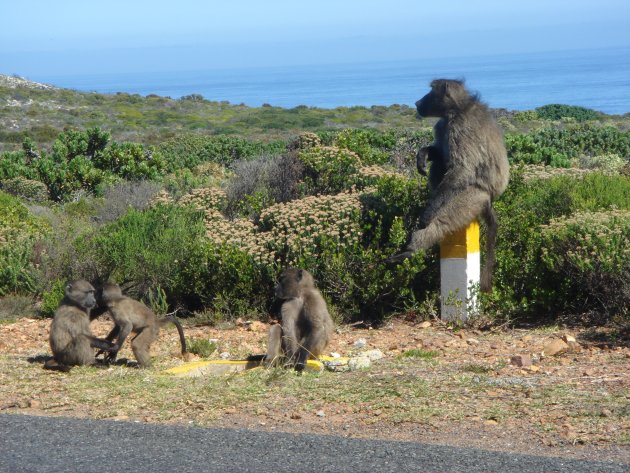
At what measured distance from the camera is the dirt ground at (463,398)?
4.86 metres

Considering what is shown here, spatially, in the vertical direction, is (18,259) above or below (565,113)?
below

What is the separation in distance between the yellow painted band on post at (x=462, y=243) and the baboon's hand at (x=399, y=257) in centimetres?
35

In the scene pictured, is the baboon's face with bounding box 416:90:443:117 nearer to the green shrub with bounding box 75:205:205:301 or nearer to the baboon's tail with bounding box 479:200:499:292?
the baboon's tail with bounding box 479:200:499:292

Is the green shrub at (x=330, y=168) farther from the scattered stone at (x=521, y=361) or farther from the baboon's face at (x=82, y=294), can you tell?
the baboon's face at (x=82, y=294)

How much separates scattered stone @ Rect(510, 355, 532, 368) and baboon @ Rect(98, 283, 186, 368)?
263 cm

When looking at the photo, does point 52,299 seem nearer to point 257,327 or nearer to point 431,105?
point 257,327

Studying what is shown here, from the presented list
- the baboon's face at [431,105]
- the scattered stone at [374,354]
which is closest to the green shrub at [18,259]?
the scattered stone at [374,354]

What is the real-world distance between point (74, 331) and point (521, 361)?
321cm

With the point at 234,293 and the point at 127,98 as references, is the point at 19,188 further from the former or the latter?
the point at 127,98

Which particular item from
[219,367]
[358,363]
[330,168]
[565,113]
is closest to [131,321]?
[219,367]

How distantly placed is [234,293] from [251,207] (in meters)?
1.73

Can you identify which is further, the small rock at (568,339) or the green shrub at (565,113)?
the green shrub at (565,113)

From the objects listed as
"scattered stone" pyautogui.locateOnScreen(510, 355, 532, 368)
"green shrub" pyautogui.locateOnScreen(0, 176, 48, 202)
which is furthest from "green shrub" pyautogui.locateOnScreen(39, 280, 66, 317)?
"green shrub" pyautogui.locateOnScreen(0, 176, 48, 202)

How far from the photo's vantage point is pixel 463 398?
5.53m
